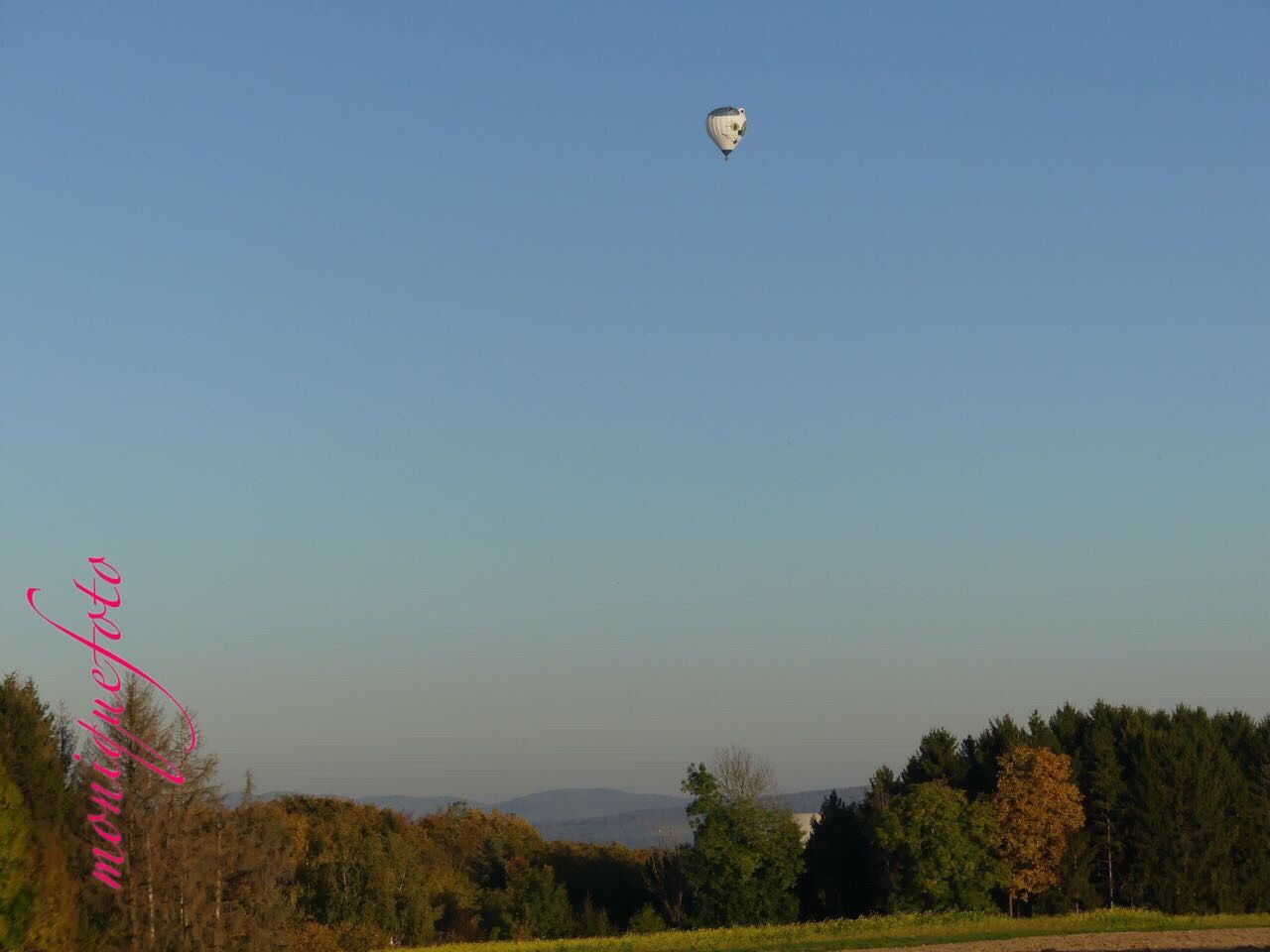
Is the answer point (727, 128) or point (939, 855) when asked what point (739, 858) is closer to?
point (939, 855)

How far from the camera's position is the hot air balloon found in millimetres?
70938

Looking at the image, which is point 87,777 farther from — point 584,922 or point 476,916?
point 476,916

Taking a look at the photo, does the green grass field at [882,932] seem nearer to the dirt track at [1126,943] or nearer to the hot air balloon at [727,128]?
the dirt track at [1126,943]

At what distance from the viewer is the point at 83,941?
34.4 metres

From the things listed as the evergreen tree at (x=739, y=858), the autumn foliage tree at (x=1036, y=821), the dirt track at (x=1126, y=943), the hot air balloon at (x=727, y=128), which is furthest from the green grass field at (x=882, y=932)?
the hot air balloon at (x=727, y=128)

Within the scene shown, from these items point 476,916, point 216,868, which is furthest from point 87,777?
point 476,916

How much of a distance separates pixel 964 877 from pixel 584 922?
900 inches

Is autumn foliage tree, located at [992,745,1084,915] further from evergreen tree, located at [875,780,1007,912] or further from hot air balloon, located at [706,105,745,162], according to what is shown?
hot air balloon, located at [706,105,745,162]

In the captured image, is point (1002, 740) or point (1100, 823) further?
point (1002, 740)

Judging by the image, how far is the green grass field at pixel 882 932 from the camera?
168 ft

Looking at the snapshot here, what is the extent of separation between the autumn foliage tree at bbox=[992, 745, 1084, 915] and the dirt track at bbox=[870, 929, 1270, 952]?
14.5 m

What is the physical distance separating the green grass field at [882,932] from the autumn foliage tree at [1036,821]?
4.77 m

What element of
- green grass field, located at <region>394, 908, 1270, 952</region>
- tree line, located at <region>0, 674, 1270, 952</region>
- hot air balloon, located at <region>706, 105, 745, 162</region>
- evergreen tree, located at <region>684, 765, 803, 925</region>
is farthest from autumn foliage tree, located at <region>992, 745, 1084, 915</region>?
hot air balloon, located at <region>706, 105, 745, 162</region>

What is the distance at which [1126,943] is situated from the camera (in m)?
45.8
